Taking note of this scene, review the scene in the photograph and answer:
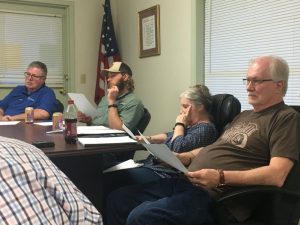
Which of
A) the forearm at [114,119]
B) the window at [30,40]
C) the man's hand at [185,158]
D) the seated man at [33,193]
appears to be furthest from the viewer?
the window at [30,40]

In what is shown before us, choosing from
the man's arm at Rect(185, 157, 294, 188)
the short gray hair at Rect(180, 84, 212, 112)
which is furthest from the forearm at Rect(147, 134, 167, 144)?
the man's arm at Rect(185, 157, 294, 188)

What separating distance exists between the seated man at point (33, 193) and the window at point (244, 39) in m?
2.10

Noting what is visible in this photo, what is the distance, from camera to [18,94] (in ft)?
12.1

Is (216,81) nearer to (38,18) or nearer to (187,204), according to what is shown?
(187,204)

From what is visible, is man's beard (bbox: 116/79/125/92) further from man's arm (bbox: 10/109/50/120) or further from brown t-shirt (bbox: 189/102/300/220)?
brown t-shirt (bbox: 189/102/300/220)

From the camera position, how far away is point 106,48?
4.65m

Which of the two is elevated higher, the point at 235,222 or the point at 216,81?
the point at 216,81

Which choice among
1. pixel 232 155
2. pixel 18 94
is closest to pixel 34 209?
pixel 232 155

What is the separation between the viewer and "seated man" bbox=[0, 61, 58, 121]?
3441mm

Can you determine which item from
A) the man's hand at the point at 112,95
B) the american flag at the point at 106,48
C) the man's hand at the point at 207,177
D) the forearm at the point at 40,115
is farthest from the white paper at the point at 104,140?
the american flag at the point at 106,48

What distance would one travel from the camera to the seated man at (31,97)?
344cm

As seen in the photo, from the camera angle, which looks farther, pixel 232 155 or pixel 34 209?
pixel 232 155

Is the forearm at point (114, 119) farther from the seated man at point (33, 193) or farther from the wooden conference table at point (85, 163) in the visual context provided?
the seated man at point (33, 193)

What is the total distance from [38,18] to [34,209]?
4260 millimetres
